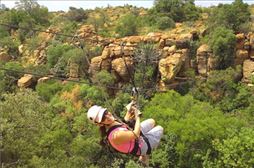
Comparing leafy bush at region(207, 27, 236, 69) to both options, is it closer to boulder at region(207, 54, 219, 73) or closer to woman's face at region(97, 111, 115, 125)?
boulder at region(207, 54, 219, 73)

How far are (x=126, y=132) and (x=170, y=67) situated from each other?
101 feet

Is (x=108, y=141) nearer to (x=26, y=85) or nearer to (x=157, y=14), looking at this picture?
→ (x=26, y=85)

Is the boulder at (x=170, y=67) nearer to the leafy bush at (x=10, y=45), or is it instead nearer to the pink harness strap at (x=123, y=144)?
the leafy bush at (x=10, y=45)

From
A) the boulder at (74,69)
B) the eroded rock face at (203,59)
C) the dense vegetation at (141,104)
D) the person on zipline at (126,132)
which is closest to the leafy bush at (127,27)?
the dense vegetation at (141,104)

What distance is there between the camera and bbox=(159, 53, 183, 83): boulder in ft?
119

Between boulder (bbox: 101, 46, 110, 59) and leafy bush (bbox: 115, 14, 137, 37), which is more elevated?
leafy bush (bbox: 115, 14, 137, 37)

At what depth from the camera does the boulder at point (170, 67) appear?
36.4 m

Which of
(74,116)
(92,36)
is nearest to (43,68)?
(92,36)

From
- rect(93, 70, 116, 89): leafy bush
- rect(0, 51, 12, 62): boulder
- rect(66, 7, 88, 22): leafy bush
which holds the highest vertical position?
rect(66, 7, 88, 22): leafy bush

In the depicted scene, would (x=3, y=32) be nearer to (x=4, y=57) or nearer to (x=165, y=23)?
(x=4, y=57)

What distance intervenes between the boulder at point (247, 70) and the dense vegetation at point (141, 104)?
467mm

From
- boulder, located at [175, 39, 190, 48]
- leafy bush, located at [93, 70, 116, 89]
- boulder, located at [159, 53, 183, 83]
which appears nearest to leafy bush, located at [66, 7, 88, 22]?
boulder, located at [175, 39, 190, 48]

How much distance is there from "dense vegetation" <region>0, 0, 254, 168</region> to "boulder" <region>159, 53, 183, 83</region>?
991 mm

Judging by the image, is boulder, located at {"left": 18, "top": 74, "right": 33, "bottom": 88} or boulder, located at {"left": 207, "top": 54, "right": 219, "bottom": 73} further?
boulder, located at {"left": 18, "top": 74, "right": 33, "bottom": 88}
